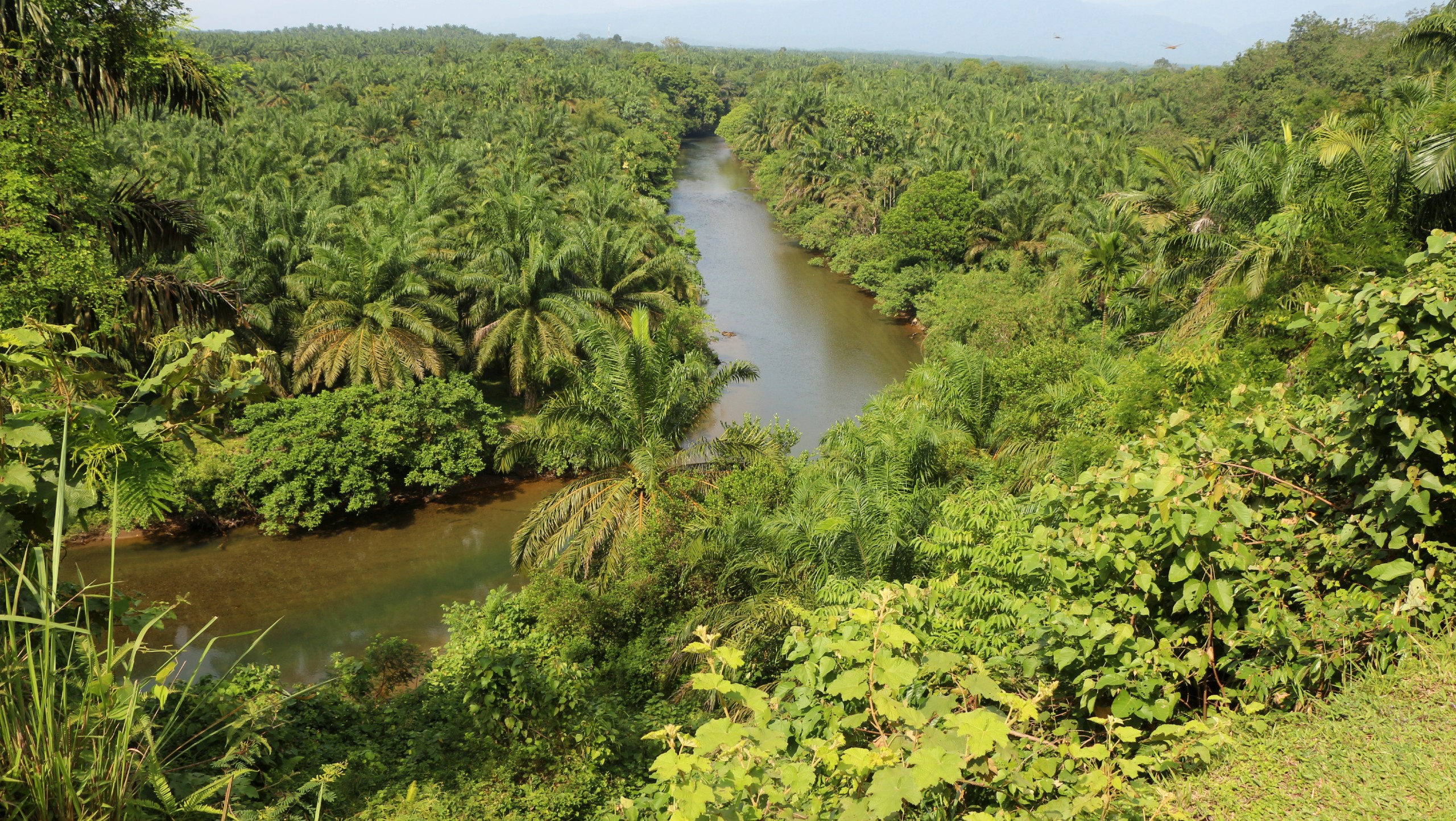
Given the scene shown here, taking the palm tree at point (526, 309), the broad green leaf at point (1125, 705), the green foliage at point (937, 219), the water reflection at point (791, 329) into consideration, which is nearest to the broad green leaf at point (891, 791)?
the broad green leaf at point (1125, 705)

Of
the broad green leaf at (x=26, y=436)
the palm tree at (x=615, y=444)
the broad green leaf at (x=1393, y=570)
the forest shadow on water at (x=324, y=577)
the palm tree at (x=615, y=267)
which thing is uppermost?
the broad green leaf at (x=26, y=436)

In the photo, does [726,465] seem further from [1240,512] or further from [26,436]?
[26,436]

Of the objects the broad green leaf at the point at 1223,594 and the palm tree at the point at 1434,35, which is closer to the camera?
the broad green leaf at the point at 1223,594

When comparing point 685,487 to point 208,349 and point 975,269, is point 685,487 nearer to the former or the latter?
point 208,349

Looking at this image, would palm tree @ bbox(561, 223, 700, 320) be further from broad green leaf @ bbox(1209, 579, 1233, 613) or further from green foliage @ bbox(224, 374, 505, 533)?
broad green leaf @ bbox(1209, 579, 1233, 613)

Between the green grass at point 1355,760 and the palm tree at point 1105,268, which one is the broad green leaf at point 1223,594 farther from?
the palm tree at point 1105,268

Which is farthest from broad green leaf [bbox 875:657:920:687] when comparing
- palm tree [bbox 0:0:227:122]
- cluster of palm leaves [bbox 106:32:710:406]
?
palm tree [bbox 0:0:227:122]
